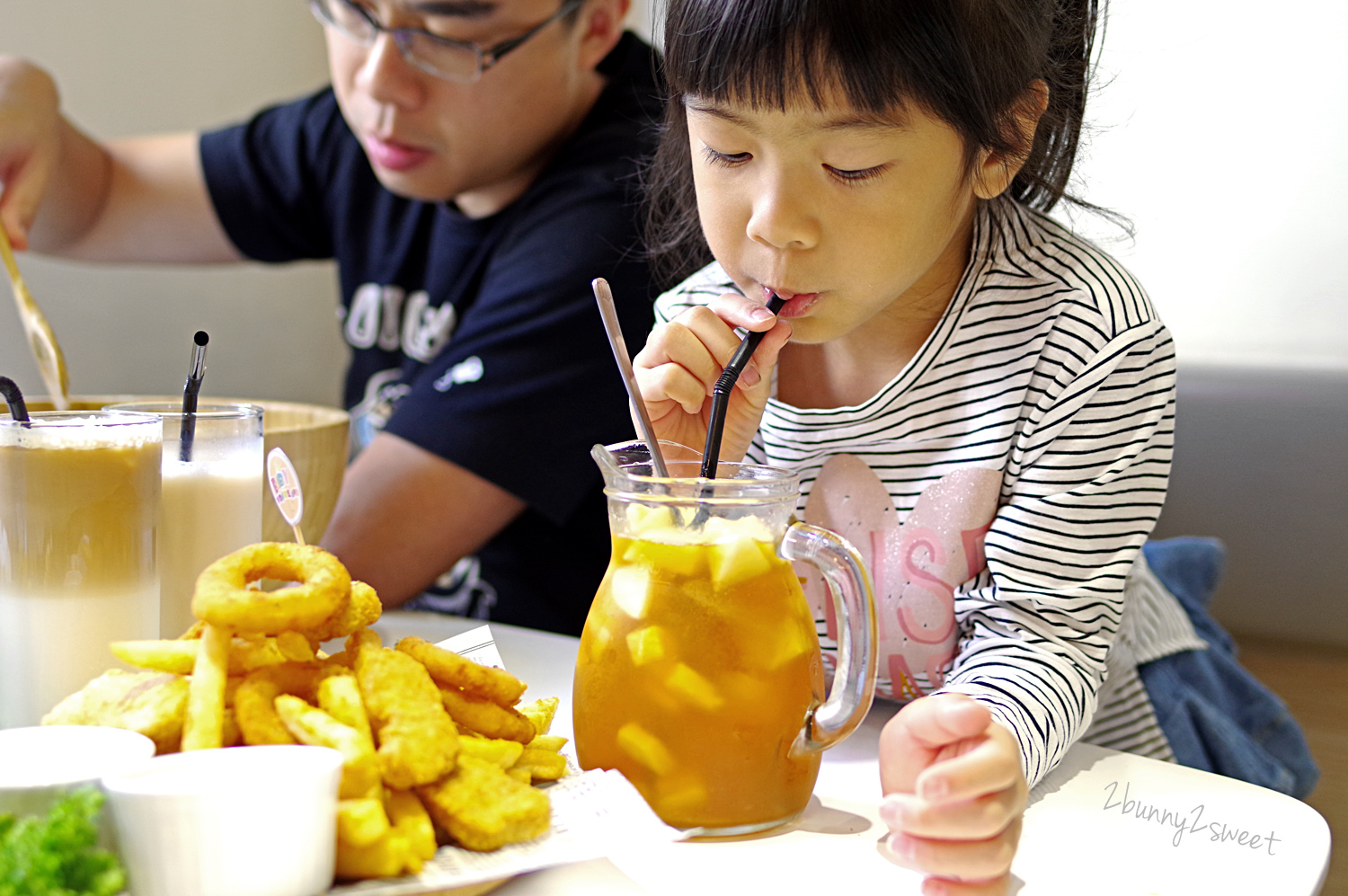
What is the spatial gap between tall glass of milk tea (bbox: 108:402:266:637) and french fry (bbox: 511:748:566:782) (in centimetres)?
32

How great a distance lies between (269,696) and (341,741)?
0.06 meters

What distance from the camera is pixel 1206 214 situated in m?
1.51

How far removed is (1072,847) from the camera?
2.24 ft

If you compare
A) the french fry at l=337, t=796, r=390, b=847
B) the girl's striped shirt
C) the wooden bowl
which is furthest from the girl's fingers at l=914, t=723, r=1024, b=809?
the wooden bowl

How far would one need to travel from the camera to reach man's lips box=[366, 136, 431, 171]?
1415 mm

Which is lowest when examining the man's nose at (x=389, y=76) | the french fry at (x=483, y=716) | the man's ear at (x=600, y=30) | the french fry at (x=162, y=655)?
the french fry at (x=483, y=716)

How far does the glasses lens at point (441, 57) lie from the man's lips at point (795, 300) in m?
0.65

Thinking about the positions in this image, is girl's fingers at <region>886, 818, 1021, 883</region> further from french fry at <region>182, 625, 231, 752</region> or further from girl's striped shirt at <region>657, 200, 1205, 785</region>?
french fry at <region>182, 625, 231, 752</region>

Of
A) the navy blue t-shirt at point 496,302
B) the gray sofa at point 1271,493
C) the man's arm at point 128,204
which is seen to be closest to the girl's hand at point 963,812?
the navy blue t-shirt at point 496,302

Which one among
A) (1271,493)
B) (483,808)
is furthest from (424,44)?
(1271,493)

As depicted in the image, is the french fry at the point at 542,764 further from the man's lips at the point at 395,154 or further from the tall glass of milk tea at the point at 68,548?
the man's lips at the point at 395,154

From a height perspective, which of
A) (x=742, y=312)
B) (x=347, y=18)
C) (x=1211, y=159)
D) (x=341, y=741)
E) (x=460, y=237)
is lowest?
(x=341, y=741)

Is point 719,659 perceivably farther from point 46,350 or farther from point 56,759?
point 46,350

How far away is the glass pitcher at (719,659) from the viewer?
2.03ft
